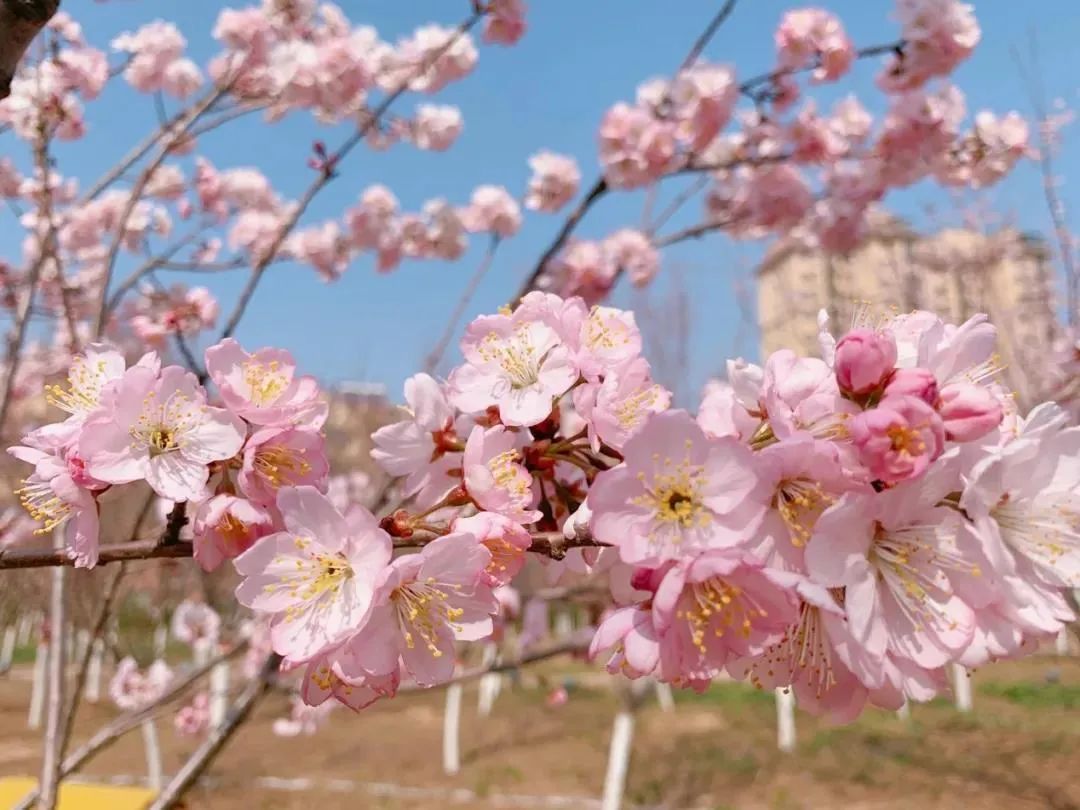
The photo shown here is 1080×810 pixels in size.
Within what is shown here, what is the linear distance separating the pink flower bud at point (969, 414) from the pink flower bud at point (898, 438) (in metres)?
0.03

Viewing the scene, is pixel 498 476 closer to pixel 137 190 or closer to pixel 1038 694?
pixel 137 190

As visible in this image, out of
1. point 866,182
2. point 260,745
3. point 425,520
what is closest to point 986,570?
point 425,520

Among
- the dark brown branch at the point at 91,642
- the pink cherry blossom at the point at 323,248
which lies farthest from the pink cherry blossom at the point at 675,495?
the pink cherry blossom at the point at 323,248

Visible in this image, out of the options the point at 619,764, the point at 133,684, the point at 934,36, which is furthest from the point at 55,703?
the point at 619,764

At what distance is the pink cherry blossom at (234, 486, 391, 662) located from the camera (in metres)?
0.77

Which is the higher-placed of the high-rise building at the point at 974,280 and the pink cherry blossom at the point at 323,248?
the high-rise building at the point at 974,280

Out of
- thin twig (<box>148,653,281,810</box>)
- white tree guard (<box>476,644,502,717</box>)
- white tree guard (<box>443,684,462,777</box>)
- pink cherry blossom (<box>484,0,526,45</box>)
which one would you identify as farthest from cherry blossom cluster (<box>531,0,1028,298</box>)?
white tree guard (<box>476,644,502,717</box>)

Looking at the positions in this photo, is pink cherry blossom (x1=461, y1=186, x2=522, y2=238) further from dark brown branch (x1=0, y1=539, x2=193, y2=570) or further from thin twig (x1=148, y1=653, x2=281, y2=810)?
dark brown branch (x1=0, y1=539, x2=193, y2=570)

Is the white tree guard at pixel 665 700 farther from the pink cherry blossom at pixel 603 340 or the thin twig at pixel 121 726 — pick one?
the pink cherry blossom at pixel 603 340

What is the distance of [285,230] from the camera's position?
8.77ft

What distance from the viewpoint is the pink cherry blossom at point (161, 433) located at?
0.83 metres

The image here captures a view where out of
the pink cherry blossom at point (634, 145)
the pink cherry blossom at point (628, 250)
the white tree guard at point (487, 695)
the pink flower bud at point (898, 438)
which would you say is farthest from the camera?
the white tree guard at point (487, 695)

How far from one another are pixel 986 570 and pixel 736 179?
12.2ft

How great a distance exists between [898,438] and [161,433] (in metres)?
0.73
